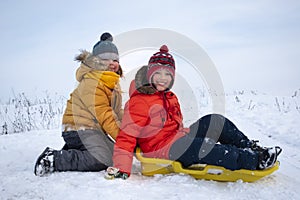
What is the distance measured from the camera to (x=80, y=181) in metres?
2.33

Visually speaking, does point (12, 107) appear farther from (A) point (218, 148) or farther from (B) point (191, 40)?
(A) point (218, 148)

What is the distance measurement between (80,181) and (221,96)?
5.88m

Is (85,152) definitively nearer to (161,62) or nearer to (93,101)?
(93,101)

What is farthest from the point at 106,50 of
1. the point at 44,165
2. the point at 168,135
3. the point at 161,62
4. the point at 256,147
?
the point at 256,147

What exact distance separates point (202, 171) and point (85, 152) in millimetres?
1114

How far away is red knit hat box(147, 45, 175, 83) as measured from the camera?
304cm

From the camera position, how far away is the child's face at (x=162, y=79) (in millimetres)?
2984

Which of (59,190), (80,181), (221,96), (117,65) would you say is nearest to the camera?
(59,190)

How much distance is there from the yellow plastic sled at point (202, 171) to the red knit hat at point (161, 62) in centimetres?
89

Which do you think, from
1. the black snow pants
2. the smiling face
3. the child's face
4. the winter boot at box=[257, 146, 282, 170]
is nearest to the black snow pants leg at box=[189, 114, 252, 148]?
the black snow pants

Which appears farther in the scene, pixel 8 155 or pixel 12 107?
pixel 12 107

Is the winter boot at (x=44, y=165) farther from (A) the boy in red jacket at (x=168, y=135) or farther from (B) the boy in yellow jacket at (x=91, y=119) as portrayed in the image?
(A) the boy in red jacket at (x=168, y=135)

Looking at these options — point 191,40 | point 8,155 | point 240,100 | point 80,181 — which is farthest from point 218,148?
point 240,100

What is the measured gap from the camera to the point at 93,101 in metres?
2.89
